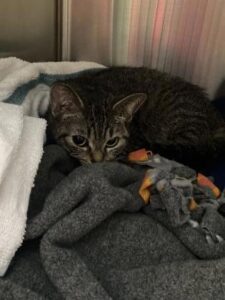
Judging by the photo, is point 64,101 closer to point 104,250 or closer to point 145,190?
point 145,190

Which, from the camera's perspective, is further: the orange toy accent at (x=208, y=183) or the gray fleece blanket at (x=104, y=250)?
the orange toy accent at (x=208, y=183)

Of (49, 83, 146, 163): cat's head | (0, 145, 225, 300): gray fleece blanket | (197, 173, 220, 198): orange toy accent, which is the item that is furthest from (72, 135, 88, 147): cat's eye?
(197, 173, 220, 198): orange toy accent

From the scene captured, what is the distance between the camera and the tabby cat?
1264 millimetres

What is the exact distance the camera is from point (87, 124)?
4.17 feet

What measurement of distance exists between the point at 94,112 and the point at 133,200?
1.35 ft

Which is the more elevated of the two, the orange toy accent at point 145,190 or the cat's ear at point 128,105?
the cat's ear at point 128,105

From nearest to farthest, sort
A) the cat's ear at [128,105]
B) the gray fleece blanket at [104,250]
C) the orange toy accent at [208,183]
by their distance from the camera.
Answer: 1. the gray fleece blanket at [104,250]
2. the orange toy accent at [208,183]
3. the cat's ear at [128,105]

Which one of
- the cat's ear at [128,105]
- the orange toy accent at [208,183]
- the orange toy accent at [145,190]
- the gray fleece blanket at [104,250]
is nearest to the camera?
the gray fleece blanket at [104,250]

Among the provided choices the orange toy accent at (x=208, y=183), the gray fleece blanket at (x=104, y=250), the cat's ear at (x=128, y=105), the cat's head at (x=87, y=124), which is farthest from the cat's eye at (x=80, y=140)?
the orange toy accent at (x=208, y=183)

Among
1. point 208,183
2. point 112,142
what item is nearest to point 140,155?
point 112,142

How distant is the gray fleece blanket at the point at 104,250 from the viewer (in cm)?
78

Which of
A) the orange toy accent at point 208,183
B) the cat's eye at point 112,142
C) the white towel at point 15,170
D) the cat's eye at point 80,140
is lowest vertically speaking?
the orange toy accent at point 208,183

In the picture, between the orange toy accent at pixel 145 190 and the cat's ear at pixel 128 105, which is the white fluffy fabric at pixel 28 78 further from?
the orange toy accent at pixel 145 190

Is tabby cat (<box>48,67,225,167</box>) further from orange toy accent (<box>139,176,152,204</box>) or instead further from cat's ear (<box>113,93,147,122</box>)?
orange toy accent (<box>139,176,152,204</box>)
